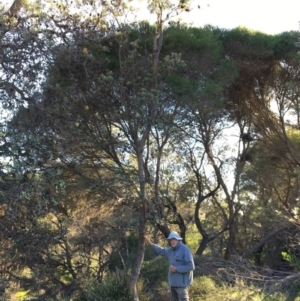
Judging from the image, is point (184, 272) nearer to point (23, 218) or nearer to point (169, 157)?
point (23, 218)

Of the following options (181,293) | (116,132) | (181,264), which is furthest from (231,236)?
(181,264)

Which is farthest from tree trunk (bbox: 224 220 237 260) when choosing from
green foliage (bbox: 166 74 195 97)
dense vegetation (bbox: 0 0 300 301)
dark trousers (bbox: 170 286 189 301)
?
dark trousers (bbox: 170 286 189 301)

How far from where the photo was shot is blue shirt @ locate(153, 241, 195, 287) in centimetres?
868

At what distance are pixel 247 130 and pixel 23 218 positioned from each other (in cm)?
1064

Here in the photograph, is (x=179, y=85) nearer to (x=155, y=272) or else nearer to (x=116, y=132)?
(x=116, y=132)

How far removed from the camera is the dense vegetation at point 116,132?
10734mm

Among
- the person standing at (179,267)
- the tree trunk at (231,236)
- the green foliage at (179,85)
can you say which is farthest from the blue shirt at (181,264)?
the tree trunk at (231,236)

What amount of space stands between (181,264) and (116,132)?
4.95 m

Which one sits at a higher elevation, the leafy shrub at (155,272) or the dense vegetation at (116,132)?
the dense vegetation at (116,132)

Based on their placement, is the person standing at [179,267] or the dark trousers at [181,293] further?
the dark trousers at [181,293]

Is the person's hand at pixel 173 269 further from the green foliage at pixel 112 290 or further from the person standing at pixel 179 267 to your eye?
the green foliage at pixel 112 290

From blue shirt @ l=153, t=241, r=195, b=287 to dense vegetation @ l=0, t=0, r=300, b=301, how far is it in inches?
105

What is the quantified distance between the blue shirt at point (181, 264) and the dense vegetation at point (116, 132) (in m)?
2.66

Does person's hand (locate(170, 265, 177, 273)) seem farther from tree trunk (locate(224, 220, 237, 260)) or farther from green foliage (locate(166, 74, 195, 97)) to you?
tree trunk (locate(224, 220, 237, 260))
